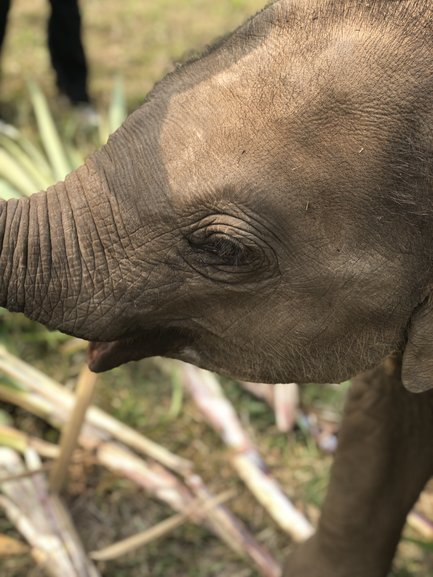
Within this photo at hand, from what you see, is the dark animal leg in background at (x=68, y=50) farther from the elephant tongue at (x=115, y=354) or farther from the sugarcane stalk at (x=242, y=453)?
the elephant tongue at (x=115, y=354)

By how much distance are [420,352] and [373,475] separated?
73cm

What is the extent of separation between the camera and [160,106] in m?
2.16

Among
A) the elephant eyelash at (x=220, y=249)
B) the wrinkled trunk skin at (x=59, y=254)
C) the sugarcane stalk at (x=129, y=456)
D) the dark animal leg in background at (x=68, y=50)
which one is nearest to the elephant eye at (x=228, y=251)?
the elephant eyelash at (x=220, y=249)

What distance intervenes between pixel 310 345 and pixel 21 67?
15.7 feet

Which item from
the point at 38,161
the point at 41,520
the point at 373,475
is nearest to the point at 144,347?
the point at 373,475

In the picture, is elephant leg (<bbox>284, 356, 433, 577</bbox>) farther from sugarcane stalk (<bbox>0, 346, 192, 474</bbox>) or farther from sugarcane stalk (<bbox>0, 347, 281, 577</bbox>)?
sugarcane stalk (<bbox>0, 346, 192, 474</bbox>)

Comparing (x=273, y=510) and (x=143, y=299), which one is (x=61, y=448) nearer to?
(x=273, y=510)

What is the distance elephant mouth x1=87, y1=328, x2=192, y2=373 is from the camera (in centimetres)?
228

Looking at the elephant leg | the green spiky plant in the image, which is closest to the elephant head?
the elephant leg

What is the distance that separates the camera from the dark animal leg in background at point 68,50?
5767mm

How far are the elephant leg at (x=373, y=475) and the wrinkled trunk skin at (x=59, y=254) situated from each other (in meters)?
0.88

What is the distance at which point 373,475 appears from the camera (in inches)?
110

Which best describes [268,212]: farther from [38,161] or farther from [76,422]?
[38,161]

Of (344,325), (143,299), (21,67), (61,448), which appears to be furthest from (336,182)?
(21,67)
